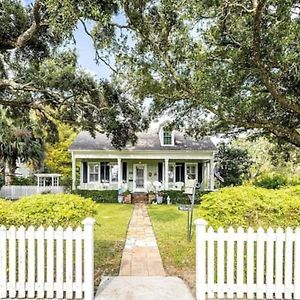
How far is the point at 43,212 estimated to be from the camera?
5707 millimetres

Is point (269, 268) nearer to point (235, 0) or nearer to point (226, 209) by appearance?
point (226, 209)

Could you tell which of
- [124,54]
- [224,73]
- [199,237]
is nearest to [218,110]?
[224,73]

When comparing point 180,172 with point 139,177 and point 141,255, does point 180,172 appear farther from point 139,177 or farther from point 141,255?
point 141,255

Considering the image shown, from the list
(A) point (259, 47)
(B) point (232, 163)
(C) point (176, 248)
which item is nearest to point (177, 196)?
(B) point (232, 163)

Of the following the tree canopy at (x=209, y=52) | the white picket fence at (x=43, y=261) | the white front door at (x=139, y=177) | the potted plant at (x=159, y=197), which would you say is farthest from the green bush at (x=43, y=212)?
the white front door at (x=139, y=177)

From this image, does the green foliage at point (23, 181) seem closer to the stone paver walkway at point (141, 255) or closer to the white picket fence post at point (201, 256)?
the stone paver walkway at point (141, 255)

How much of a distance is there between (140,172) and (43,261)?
22089 mm

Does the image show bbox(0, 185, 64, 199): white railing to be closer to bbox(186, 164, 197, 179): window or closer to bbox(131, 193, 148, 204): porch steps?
bbox(131, 193, 148, 204): porch steps

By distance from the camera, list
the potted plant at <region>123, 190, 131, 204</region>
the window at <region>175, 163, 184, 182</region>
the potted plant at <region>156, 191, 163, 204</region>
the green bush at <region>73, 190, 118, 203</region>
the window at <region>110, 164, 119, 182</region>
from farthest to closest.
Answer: the window at <region>175, 163, 184, 182</region>
the window at <region>110, 164, 119, 182</region>
the potted plant at <region>123, 190, 131, 204</region>
the green bush at <region>73, 190, 118, 203</region>
the potted plant at <region>156, 191, 163, 204</region>

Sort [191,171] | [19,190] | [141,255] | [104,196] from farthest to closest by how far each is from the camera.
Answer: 1. [191,171]
2. [19,190]
3. [104,196]
4. [141,255]

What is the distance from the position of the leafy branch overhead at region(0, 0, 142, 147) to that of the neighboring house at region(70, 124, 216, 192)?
26.0ft

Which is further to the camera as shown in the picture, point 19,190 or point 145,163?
point 145,163

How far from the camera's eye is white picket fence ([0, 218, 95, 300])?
5.12m

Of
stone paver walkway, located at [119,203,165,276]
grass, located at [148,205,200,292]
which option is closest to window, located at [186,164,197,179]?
grass, located at [148,205,200,292]
